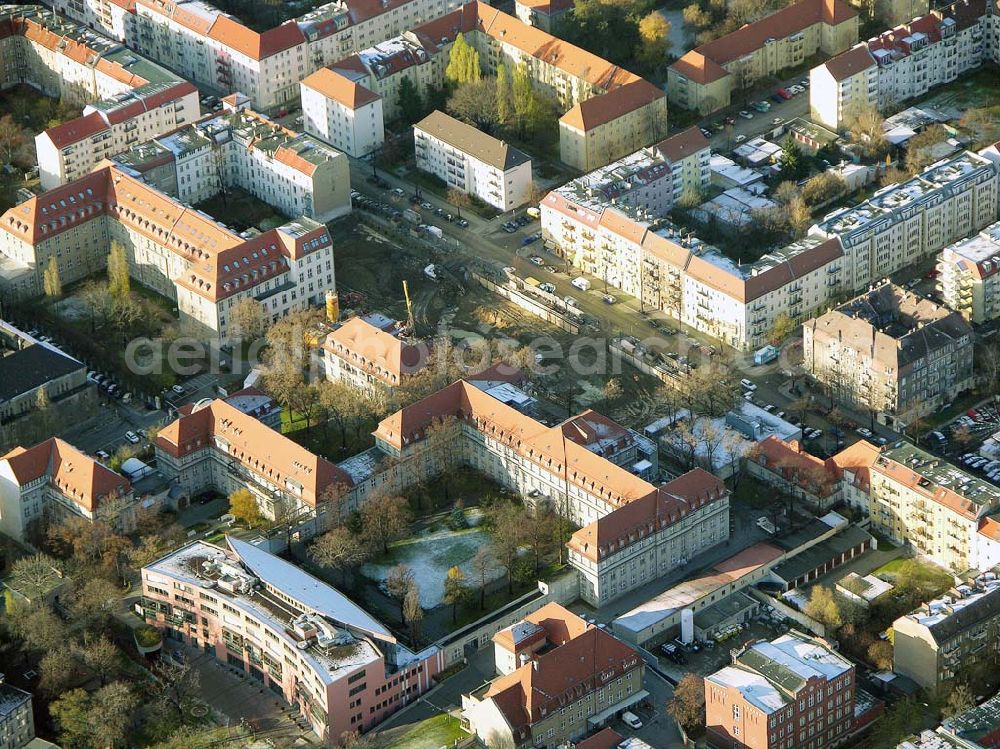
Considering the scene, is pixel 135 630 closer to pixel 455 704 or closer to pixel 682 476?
pixel 455 704

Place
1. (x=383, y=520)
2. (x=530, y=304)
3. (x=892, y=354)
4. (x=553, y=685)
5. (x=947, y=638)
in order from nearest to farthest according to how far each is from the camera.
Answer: (x=553, y=685), (x=947, y=638), (x=383, y=520), (x=892, y=354), (x=530, y=304)

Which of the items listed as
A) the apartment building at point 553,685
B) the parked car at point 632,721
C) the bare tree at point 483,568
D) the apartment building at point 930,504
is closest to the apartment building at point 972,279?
the apartment building at point 930,504

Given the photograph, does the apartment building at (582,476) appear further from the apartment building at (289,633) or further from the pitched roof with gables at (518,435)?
the apartment building at (289,633)

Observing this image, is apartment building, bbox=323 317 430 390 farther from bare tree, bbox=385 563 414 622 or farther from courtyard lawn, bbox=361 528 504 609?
bare tree, bbox=385 563 414 622

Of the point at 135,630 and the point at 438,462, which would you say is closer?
the point at 135,630

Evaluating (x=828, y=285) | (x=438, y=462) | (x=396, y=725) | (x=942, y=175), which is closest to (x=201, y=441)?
(x=438, y=462)

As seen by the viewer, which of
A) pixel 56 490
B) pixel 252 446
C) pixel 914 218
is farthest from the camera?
pixel 914 218

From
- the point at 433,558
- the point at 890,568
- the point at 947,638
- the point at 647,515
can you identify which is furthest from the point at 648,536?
the point at 947,638

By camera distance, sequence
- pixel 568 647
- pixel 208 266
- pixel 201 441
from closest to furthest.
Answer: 1. pixel 568 647
2. pixel 201 441
3. pixel 208 266

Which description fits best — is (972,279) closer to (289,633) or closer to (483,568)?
(483,568)
